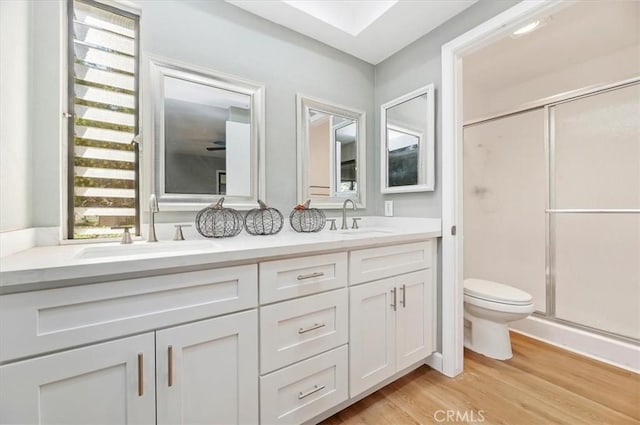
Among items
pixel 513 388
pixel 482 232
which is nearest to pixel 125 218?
pixel 513 388

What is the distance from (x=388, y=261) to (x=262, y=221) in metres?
0.75

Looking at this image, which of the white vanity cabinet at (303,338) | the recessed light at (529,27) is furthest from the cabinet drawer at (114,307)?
the recessed light at (529,27)

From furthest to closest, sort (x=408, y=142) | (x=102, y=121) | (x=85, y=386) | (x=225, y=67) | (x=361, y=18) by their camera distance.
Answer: (x=408, y=142), (x=361, y=18), (x=225, y=67), (x=102, y=121), (x=85, y=386)

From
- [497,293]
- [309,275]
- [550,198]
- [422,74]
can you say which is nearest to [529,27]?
[422,74]

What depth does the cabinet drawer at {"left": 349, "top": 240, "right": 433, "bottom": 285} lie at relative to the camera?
1306 mm

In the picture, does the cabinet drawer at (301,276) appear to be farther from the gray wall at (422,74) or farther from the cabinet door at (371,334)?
the gray wall at (422,74)

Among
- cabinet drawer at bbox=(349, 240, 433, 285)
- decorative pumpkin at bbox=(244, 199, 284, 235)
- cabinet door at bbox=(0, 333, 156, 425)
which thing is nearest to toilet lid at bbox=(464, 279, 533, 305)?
cabinet drawer at bbox=(349, 240, 433, 285)

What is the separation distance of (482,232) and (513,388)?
1547 millimetres

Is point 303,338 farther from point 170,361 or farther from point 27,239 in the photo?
point 27,239

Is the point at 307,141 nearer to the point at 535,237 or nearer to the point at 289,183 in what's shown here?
the point at 289,183

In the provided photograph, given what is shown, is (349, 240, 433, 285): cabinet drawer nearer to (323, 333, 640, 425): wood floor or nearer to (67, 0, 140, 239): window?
(323, 333, 640, 425): wood floor

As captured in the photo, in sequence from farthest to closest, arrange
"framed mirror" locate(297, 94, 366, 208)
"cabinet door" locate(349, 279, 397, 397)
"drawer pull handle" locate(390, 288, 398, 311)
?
"framed mirror" locate(297, 94, 366, 208), "drawer pull handle" locate(390, 288, 398, 311), "cabinet door" locate(349, 279, 397, 397)

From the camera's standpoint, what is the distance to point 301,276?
1126mm

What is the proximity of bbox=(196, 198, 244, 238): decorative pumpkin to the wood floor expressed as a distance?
106 centimetres
